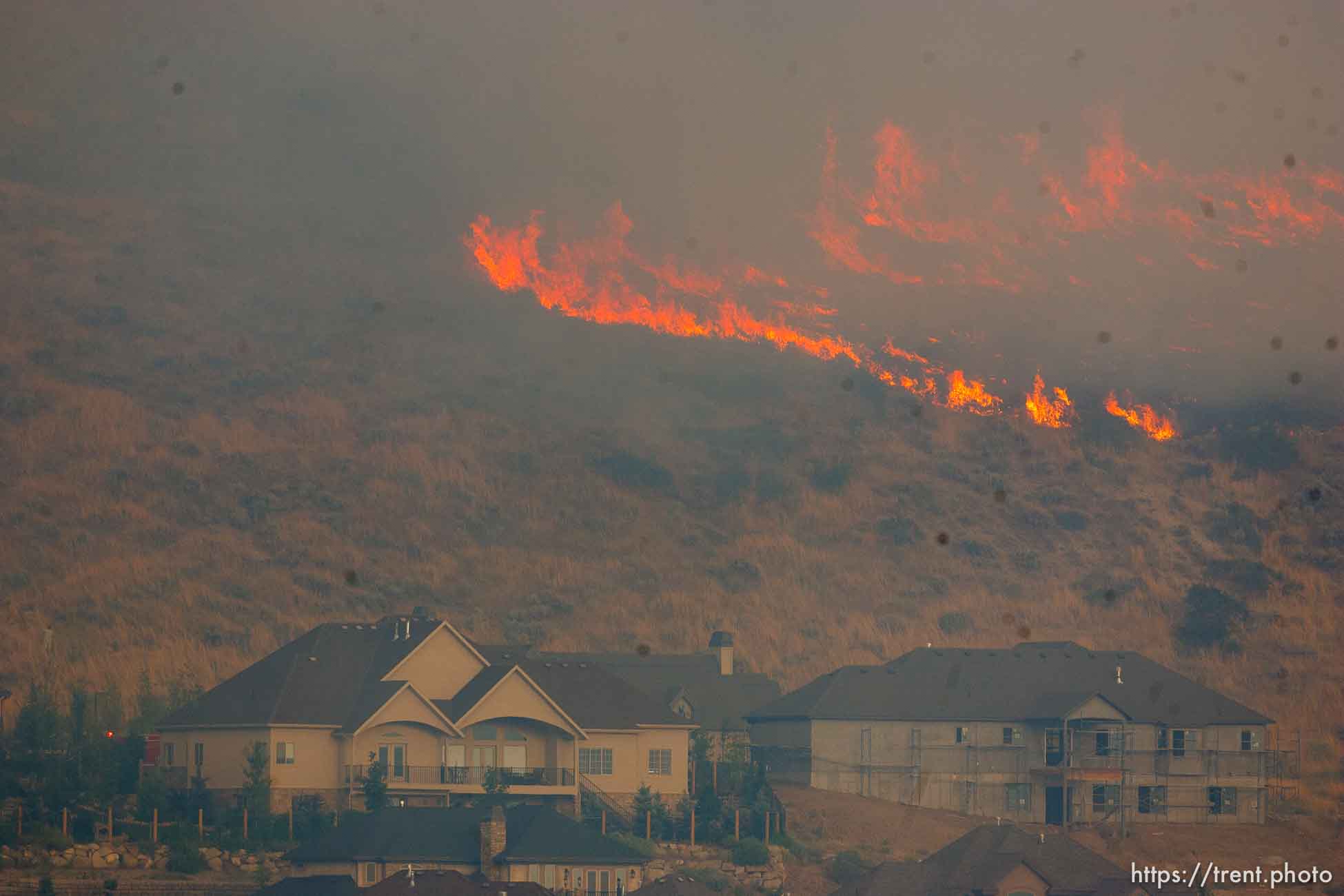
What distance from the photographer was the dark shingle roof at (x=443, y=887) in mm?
64688

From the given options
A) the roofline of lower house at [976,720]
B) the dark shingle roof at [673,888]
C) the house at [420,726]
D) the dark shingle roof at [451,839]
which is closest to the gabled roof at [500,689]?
the house at [420,726]

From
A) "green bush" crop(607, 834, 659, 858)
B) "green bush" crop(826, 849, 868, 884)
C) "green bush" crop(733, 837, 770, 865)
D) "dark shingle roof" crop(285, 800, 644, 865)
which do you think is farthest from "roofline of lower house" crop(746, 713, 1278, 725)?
"dark shingle roof" crop(285, 800, 644, 865)

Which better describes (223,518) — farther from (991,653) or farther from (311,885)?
(311,885)

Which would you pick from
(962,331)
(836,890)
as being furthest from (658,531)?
(836,890)

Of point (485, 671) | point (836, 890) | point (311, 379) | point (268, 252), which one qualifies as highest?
point (268, 252)

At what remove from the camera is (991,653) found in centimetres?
9988

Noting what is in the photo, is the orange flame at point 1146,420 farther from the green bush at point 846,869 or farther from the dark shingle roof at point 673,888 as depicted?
the dark shingle roof at point 673,888

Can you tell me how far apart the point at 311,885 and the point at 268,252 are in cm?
13696

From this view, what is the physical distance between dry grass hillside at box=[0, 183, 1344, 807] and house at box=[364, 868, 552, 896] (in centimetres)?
4381

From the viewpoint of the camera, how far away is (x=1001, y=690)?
9606cm

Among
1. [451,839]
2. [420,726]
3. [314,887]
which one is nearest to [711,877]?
[451,839]

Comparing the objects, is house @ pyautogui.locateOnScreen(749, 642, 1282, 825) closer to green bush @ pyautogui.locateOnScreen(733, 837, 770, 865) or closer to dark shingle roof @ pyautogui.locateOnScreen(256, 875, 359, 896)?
green bush @ pyautogui.locateOnScreen(733, 837, 770, 865)

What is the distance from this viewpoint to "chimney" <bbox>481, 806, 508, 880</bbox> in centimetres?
7094

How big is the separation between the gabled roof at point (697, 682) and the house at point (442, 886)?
31387 mm
